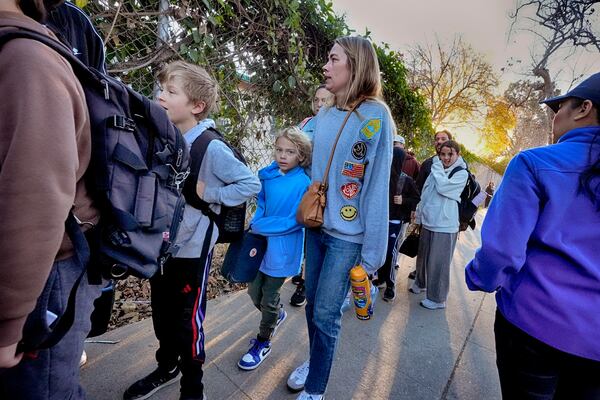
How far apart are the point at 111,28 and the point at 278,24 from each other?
182 cm

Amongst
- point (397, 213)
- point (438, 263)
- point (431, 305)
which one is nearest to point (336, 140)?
point (397, 213)

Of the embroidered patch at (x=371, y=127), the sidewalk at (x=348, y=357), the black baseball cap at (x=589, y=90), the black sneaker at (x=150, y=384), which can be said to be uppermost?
the black baseball cap at (x=589, y=90)

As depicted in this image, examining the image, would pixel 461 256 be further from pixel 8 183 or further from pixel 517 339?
pixel 8 183

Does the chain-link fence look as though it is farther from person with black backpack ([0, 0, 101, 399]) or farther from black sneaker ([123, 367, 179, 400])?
black sneaker ([123, 367, 179, 400])

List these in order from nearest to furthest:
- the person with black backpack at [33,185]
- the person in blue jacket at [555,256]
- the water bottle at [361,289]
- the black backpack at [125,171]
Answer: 1. the person with black backpack at [33,185]
2. the black backpack at [125,171]
3. the person in blue jacket at [555,256]
4. the water bottle at [361,289]

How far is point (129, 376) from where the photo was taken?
6.72 ft

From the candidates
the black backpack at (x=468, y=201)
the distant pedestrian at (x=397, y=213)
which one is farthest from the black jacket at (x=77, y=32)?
the black backpack at (x=468, y=201)

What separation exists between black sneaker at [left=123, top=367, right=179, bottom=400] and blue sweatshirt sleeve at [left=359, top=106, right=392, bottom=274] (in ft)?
4.84

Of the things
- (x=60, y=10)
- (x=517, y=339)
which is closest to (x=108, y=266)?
(x=60, y=10)

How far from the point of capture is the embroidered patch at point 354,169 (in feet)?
5.57

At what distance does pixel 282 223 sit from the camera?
7.35 feet

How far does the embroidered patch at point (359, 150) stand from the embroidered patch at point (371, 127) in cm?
5

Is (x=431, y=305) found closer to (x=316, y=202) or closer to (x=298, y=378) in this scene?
(x=298, y=378)

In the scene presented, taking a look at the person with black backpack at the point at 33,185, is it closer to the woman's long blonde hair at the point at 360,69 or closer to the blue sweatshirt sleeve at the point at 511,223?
the woman's long blonde hair at the point at 360,69
